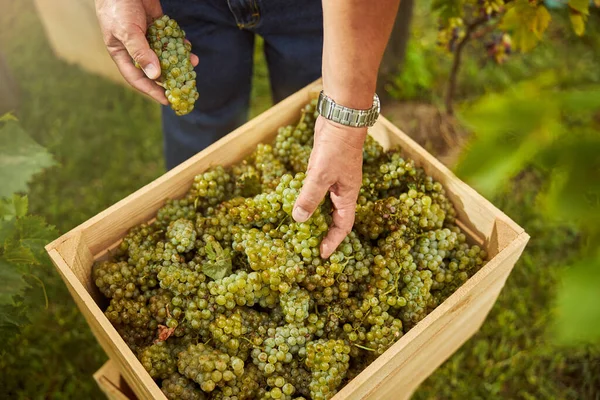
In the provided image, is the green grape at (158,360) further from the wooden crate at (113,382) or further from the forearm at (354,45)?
the forearm at (354,45)

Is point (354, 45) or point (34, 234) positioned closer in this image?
point (354, 45)

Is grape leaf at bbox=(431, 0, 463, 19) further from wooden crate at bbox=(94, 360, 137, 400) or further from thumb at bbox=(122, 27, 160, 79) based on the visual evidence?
wooden crate at bbox=(94, 360, 137, 400)

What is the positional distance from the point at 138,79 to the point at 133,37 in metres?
0.14

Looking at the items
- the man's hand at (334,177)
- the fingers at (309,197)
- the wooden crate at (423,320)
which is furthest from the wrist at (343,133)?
the wooden crate at (423,320)

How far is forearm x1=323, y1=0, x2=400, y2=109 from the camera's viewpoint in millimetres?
1169

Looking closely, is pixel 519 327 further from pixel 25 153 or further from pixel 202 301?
pixel 25 153

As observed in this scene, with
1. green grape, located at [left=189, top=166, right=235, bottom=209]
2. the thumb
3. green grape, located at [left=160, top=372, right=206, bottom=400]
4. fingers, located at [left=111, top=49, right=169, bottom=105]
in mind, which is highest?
the thumb

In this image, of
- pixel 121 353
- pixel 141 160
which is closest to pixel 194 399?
pixel 121 353

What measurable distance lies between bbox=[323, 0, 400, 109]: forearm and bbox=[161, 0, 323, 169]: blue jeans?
485 millimetres

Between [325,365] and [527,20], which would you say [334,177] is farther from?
[527,20]

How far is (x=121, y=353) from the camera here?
1312mm

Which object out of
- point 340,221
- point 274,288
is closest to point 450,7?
point 340,221

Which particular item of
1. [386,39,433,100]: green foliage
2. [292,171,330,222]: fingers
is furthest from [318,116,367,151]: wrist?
[386,39,433,100]: green foliage

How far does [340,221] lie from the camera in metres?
1.39
